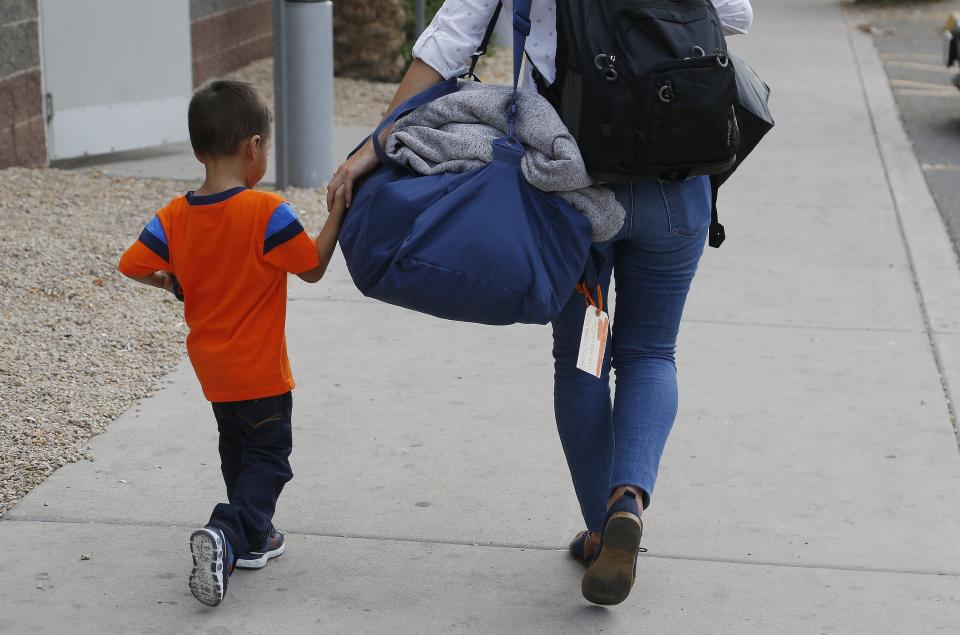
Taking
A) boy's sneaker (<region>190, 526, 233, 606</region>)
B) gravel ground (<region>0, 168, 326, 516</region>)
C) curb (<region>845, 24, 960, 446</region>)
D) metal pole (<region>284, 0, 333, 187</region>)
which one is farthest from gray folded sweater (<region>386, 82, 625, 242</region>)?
metal pole (<region>284, 0, 333, 187</region>)

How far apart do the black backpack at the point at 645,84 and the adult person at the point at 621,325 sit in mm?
142

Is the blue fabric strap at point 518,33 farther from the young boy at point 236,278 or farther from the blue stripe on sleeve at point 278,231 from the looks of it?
the blue stripe on sleeve at point 278,231

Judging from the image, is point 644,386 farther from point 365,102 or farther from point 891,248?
point 365,102

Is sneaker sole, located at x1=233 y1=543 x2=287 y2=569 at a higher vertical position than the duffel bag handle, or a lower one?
lower

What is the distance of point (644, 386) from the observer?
3.12 metres

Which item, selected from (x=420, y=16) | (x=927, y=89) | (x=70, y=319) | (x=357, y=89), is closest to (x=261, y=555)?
(x=70, y=319)

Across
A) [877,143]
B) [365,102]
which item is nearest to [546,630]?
[877,143]

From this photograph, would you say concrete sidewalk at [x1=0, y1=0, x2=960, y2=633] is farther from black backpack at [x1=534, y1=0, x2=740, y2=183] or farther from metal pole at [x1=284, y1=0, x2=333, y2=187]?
metal pole at [x1=284, y1=0, x2=333, y2=187]

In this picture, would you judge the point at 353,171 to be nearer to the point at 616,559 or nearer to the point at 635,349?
the point at 635,349

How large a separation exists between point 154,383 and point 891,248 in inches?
153

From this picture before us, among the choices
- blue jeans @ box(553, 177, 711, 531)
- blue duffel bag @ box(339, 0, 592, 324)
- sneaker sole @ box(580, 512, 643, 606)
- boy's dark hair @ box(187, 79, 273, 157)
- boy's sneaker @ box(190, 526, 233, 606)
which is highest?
boy's dark hair @ box(187, 79, 273, 157)

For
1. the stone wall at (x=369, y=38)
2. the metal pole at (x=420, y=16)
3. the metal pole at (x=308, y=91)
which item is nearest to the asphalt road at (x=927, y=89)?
the metal pole at (x=308, y=91)

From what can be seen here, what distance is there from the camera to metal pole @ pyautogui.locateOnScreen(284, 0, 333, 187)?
288 inches

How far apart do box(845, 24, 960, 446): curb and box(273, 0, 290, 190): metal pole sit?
3.39m
